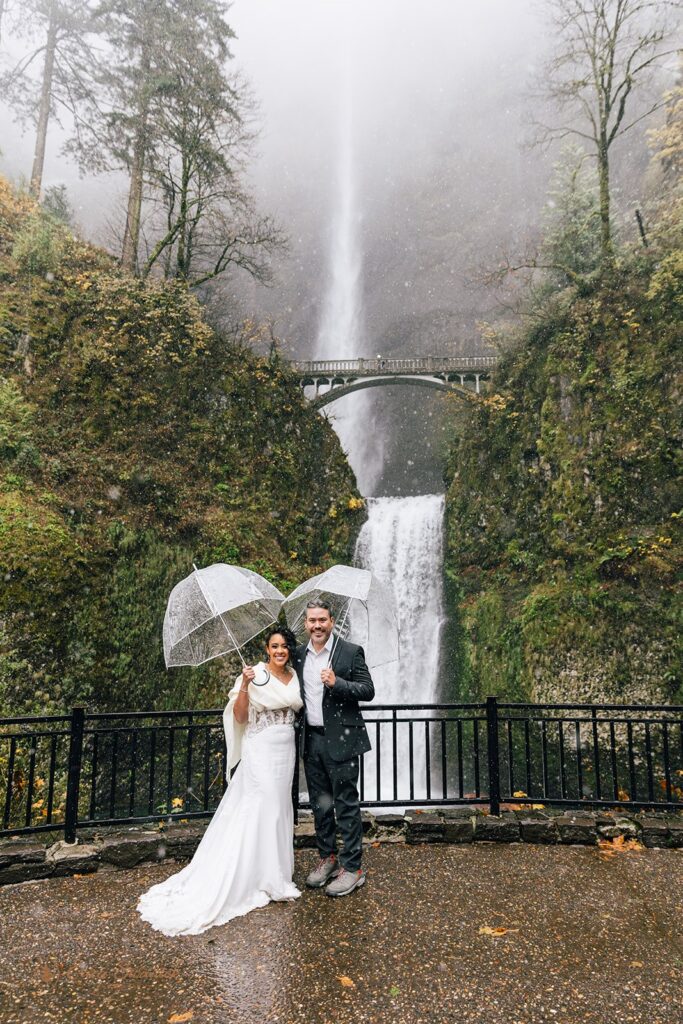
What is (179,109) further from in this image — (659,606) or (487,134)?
(487,134)

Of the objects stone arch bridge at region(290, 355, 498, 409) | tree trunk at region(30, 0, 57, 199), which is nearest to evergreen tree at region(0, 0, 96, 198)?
tree trunk at region(30, 0, 57, 199)

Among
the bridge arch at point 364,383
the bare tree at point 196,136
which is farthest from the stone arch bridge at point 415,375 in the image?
the bare tree at point 196,136

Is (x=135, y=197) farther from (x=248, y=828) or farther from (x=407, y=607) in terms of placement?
(x=248, y=828)

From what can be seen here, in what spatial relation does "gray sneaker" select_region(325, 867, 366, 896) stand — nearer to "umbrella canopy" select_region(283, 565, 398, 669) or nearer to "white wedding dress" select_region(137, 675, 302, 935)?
"white wedding dress" select_region(137, 675, 302, 935)

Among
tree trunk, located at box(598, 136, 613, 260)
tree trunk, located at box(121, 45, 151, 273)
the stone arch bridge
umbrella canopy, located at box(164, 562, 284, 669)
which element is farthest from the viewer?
the stone arch bridge

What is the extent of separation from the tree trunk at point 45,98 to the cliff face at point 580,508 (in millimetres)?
18172

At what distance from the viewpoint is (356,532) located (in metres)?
21.8

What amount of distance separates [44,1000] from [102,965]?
1.32ft

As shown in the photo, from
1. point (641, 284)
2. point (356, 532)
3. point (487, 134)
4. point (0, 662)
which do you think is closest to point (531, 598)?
point (356, 532)

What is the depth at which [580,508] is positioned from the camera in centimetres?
1627

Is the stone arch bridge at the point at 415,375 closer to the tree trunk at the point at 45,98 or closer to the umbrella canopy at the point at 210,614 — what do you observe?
the tree trunk at the point at 45,98

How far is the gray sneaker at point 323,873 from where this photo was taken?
4.70 metres

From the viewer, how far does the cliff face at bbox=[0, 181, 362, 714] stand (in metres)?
12.0

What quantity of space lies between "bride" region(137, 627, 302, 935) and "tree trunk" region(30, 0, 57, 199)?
2253 cm
